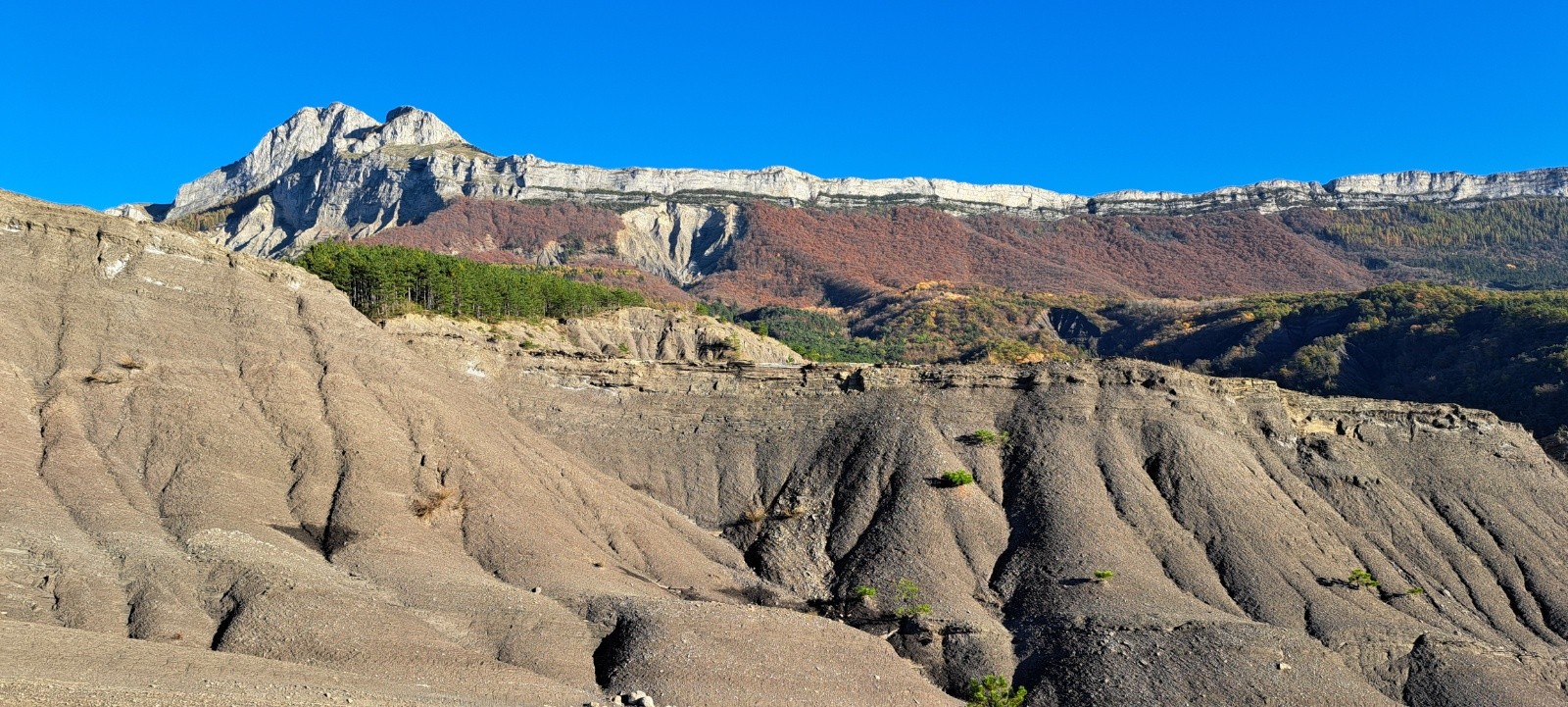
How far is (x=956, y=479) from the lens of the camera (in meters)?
61.7

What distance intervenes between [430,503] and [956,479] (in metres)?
25.7

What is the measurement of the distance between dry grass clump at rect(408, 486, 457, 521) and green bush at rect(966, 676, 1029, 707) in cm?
2265

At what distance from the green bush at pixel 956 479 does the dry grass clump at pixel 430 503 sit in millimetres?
24222

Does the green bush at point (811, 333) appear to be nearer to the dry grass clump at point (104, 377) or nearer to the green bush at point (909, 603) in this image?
the green bush at point (909, 603)

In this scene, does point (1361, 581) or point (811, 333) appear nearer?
point (1361, 581)

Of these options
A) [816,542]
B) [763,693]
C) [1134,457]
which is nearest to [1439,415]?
[1134,457]

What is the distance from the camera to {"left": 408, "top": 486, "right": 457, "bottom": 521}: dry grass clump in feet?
165

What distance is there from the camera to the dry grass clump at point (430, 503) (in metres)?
50.2

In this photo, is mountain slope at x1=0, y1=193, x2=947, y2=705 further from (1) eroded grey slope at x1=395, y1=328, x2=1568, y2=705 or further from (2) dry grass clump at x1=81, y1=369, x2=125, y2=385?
(1) eroded grey slope at x1=395, y1=328, x2=1568, y2=705

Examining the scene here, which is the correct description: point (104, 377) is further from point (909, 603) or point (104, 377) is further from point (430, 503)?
point (909, 603)

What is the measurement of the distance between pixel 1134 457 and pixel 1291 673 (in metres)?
19.9

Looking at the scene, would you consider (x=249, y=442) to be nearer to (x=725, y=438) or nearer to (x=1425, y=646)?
(x=725, y=438)

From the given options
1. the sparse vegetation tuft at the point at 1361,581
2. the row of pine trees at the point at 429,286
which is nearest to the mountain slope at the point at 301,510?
the row of pine trees at the point at 429,286

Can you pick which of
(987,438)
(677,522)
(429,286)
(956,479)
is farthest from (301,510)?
(429,286)
